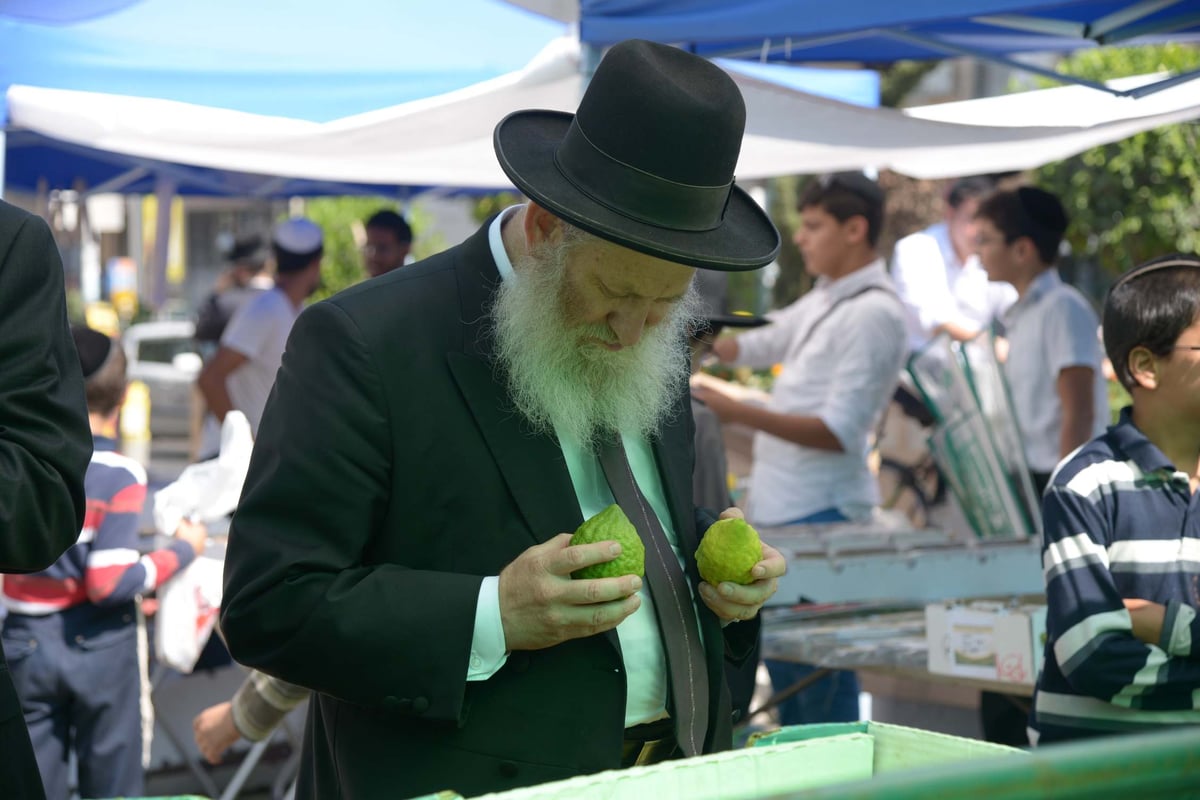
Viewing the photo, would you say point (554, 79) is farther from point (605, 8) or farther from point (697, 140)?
point (697, 140)

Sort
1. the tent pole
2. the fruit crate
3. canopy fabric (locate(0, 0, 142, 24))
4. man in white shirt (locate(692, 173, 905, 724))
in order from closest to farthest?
the fruit crate → canopy fabric (locate(0, 0, 142, 24)) → man in white shirt (locate(692, 173, 905, 724)) → the tent pole

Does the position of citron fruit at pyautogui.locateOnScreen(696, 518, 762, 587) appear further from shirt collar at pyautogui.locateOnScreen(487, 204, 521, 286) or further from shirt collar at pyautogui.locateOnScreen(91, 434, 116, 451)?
shirt collar at pyautogui.locateOnScreen(91, 434, 116, 451)

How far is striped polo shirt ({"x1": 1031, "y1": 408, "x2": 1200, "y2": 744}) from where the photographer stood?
2643 mm

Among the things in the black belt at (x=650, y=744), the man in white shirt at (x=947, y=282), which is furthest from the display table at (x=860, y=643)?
the man in white shirt at (x=947, y=282)

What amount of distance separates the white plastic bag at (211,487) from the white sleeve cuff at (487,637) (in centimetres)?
233

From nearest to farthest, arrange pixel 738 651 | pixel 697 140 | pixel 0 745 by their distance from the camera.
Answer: pixel 0 745, pixel 697 140, pixel 738 651

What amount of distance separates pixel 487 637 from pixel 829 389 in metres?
3.22

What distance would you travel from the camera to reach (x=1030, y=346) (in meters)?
5.24

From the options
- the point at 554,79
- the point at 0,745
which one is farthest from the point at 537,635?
the point at 554,79

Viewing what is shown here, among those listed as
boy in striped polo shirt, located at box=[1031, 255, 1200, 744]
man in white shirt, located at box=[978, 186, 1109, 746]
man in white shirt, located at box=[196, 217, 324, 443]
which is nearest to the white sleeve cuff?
boy in striped polo shirt, located at box=[1031, 255, 1200, 744]

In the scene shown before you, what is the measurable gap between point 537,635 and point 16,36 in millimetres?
5369

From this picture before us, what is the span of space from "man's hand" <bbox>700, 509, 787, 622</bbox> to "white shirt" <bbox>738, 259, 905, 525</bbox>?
9.09 feet

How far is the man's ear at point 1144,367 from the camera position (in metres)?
2.85

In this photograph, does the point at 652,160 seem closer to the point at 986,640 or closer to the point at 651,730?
the point at 651,730
